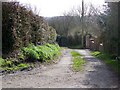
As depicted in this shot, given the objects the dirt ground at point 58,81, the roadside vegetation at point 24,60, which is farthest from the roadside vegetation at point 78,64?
the dirt ground at point 58,81

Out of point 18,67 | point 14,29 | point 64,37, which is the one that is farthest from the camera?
point 64,37

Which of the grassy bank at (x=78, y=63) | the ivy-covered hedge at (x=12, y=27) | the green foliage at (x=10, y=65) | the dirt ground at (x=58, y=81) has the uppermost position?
the ivy-covered hedge at (x=12, y=27)

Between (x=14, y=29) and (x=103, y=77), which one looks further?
(x=14, y=29)

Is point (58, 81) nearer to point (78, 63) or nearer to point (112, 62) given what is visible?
point (78, 63)

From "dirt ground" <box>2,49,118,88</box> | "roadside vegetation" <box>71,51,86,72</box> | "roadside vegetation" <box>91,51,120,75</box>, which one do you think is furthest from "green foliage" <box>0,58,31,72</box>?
"roadside vegetation" <box>91,51,120,75</box>

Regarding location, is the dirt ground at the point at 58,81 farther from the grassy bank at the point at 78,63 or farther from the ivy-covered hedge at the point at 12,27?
the ivy-covered hedge at the point at 12,27

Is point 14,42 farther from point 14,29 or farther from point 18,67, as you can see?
point 18,67

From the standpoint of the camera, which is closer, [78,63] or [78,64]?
[78,64]

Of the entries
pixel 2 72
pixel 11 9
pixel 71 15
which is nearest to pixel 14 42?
pixel 11 9

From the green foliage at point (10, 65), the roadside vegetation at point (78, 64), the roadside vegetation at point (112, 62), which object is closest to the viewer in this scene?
the green foliage at point (10, 65)

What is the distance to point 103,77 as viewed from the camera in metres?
11.0

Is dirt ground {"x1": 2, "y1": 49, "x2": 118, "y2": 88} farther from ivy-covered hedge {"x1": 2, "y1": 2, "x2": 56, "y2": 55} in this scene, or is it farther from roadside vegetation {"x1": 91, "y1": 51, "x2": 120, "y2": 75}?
ivy-covered hedge {"x1": 2, "y1": 2, "x2": 56, "y2": 55}

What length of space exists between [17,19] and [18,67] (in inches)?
127

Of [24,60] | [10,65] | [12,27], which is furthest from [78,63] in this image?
[10,65]
